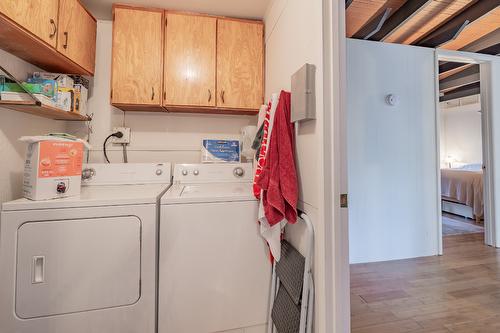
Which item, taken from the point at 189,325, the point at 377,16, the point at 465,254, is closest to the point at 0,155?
the point at 189,325

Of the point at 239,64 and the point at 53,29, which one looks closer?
the point at 53,29

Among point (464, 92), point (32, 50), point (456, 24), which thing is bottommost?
point (32, 50)

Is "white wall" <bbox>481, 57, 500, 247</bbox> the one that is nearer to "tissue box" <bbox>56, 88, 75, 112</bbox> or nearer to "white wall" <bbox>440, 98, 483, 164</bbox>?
"white wall" <bbox>440, 98, 483, 164</bbox>

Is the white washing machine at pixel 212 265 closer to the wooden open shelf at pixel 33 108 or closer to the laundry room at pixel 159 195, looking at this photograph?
the laundry room at pixel 159 195

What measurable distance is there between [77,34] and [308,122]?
1765 mm

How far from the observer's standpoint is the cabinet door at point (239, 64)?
6.22 ft

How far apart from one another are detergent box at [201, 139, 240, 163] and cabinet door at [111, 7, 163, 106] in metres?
0.57

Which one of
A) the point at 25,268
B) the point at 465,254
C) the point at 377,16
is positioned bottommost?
the point at 465,254

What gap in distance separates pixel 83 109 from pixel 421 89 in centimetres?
347

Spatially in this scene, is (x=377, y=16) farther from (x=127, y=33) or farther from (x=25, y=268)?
(x=25, y=268)

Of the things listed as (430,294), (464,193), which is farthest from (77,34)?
(464,193)

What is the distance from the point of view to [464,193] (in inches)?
156

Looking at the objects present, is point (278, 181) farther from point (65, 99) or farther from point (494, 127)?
point (494, 127)

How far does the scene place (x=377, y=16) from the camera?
226 cm
